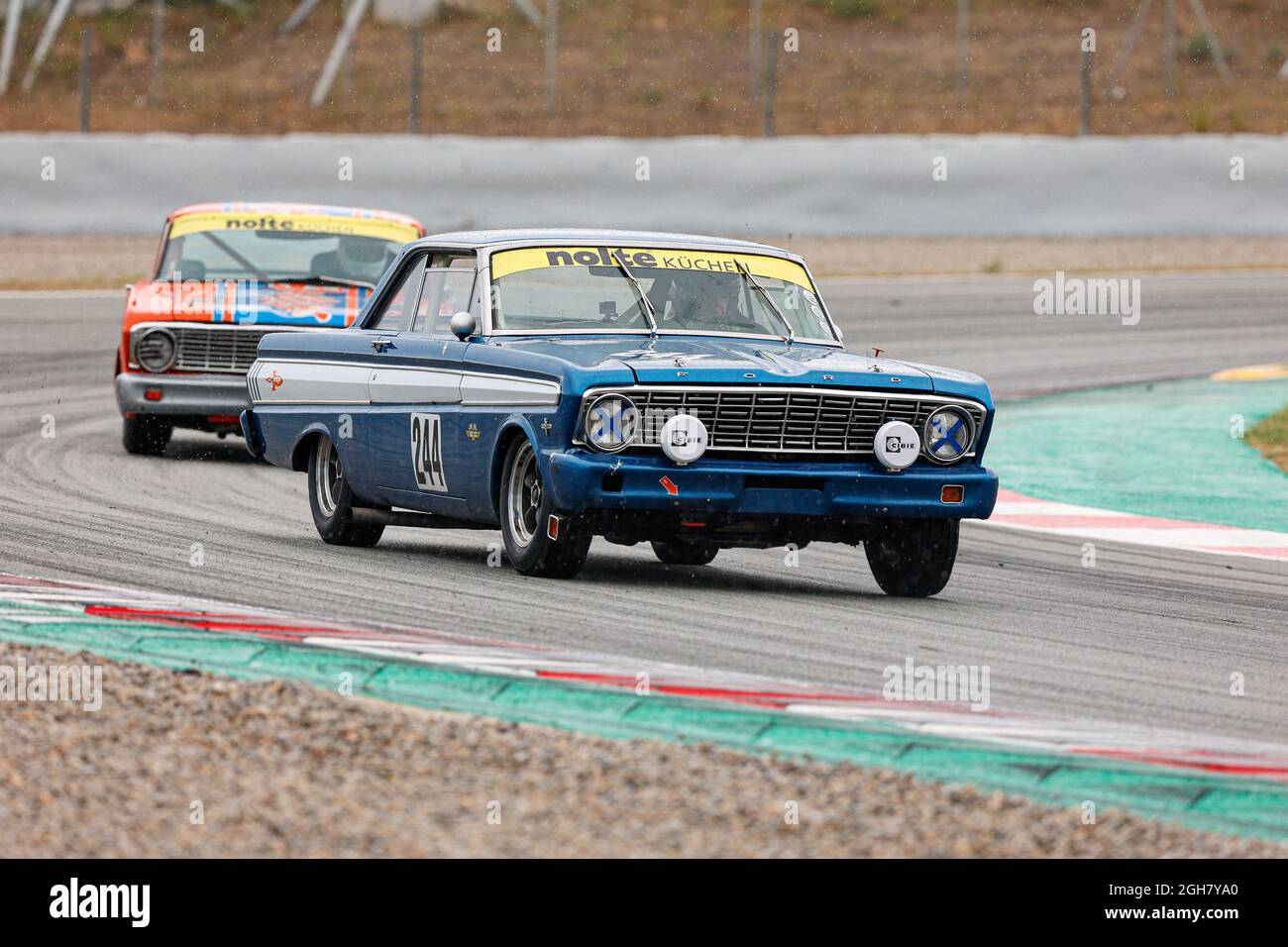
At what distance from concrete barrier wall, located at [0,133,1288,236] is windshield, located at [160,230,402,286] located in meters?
9.64

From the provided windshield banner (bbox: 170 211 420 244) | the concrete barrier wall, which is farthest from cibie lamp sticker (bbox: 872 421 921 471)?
the concrete barrier wall

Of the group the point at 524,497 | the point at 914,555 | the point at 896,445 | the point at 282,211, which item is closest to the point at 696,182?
the point at 282,211

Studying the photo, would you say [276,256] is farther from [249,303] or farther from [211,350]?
[211,350]

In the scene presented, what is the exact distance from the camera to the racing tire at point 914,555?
29.3 feet

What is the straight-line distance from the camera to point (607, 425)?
8.23 metres

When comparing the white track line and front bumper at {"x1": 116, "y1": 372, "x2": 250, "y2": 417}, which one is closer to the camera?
the white track line

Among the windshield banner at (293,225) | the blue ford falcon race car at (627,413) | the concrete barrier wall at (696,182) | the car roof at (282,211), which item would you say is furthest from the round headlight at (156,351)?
the concrete barrier wall at (696,182)

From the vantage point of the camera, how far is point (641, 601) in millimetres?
8320

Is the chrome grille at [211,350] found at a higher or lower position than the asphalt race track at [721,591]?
higher

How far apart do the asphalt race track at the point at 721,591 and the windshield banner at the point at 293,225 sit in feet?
4.63

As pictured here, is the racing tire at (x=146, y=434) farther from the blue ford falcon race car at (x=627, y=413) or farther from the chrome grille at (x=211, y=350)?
the blue ford falcon race car at (x=627, y=413)

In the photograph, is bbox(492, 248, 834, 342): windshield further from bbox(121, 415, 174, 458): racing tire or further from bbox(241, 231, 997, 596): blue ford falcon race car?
bbox(121, 415, 174, 458): racing tire

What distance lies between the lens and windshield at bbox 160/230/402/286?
45.7 feet
